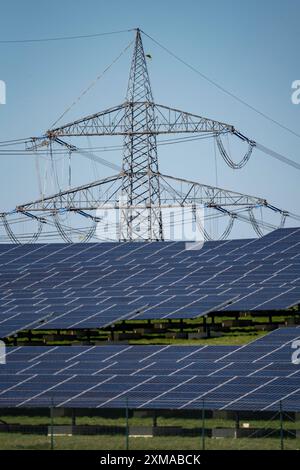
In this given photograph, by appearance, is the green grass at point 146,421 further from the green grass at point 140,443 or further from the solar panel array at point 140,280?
the solar panel array at point 140,280

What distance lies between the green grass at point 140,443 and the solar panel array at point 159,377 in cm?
153

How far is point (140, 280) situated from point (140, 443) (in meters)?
27.0

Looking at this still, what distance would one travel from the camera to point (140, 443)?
37.2 m

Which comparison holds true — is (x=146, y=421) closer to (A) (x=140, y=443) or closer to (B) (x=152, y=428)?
(B) (x=152, y=428)

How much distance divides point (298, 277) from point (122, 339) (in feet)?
32.5

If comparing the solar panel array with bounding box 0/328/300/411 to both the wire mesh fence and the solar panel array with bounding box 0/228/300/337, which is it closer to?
the wire mesh fence

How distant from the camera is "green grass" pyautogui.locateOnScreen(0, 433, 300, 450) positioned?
3581 centimetres

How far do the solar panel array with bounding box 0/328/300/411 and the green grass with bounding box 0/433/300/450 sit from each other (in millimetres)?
1532

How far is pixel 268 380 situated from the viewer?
4188 cm

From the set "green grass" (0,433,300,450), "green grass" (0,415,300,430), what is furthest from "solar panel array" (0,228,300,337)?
"green grass" (0,433,300,450)

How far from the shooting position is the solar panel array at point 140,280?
185 feet

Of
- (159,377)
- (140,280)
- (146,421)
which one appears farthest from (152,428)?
(140,280)

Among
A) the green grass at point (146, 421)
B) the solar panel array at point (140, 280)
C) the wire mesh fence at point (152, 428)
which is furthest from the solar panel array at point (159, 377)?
the solar panel array at point (140, 280)
